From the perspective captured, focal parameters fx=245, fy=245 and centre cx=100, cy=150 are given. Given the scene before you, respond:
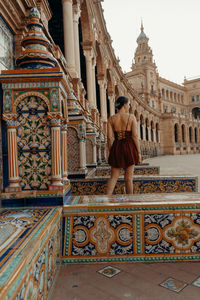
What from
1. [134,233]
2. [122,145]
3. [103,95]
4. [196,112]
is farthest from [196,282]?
[196,112]

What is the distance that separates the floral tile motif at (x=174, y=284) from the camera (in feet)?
6.29

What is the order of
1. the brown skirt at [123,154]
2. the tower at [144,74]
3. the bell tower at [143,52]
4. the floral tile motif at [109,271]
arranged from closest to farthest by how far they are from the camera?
the floral tile motif at [109,271] → the brown skirt at [123,154] → the tower at [144,74] → the bell tower at [143,52]

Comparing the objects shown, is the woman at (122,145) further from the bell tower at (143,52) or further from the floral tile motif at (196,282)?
the bell tower at (143,52)

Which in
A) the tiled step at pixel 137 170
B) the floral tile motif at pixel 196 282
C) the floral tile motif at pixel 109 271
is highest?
the tiled step at pixel 137 170

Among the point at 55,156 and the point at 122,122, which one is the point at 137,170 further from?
the point at 55,156

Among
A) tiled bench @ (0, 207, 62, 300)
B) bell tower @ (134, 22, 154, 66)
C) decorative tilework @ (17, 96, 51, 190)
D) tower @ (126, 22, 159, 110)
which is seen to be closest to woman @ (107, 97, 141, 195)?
decorative tilework @ (17, 96, 51, 190)

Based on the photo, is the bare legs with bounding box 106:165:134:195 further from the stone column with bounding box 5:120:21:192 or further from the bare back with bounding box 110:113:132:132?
the stone column with bounding box 5:120:21:192

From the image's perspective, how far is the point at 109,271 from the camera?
225cm

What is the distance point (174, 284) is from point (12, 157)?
199 centimetres

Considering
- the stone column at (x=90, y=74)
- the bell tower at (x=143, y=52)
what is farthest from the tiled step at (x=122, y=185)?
the bell tower at (x=143, y=52)

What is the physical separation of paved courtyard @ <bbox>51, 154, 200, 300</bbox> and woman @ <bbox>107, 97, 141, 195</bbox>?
1.50 metres

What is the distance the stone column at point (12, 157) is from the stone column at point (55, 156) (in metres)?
0.39

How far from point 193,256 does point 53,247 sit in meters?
1.38

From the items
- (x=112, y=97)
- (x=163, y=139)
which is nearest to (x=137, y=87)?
(x=163, y=139)
